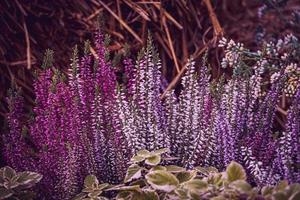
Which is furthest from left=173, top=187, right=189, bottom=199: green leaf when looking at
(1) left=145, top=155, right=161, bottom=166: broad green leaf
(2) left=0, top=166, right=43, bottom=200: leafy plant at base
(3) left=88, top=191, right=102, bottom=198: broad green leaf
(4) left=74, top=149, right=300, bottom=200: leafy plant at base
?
(2) left=0, top=166, right=43, bottom=200: leafy plant at base

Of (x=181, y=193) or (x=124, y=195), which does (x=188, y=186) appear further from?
(x=124, y=195)

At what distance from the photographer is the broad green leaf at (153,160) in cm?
148

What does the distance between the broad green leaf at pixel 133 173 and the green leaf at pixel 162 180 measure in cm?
6

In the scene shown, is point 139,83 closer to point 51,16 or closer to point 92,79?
point 92,79

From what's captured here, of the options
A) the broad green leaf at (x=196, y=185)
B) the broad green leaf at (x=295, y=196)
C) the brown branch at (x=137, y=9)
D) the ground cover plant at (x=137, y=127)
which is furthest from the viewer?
the brown branch at (x=137, y=9)

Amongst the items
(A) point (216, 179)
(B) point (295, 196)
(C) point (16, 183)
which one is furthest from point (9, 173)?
(B) point (295, 196)

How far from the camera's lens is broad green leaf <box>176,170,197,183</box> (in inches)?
59.1

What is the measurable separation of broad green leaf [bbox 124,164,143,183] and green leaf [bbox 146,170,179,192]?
0.18 ft

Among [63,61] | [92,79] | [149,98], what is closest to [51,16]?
[63,61]

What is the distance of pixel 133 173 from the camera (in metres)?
1.51

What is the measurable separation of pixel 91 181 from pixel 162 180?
22 centimetres

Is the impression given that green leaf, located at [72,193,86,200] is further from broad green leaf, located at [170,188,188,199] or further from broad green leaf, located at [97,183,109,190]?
broad green leaf, located at [170,188,188,199]

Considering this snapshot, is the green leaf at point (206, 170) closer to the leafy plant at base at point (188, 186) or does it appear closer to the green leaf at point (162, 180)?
the leafy plant at base at point (188, 186)

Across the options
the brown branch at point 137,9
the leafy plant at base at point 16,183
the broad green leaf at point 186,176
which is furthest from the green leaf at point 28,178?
the brown branch at point 137,9
